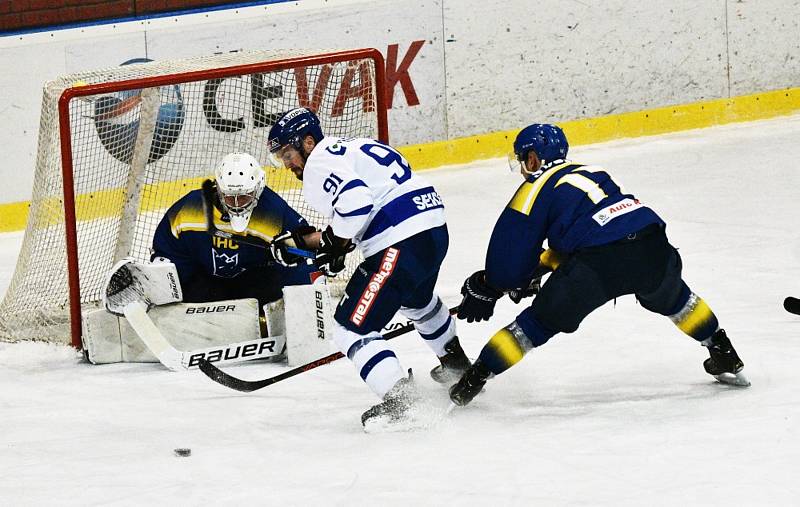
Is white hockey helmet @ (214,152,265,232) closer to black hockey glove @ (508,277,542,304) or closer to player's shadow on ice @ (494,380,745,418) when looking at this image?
black hockey glove @ (508,277,542,304)

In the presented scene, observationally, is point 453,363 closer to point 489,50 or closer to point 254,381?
point 254,381

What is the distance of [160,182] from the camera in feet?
18.7

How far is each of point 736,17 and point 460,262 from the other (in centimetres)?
320

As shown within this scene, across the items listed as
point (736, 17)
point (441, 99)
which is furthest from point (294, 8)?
point (736, 17)

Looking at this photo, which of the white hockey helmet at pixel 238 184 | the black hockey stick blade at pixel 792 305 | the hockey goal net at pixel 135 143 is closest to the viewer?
the white hockey helmet at pixel 238 184

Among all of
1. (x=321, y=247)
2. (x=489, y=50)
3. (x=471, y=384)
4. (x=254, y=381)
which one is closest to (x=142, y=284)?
(x=254, y=381)

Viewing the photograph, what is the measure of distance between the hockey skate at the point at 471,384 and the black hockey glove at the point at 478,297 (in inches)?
9.3

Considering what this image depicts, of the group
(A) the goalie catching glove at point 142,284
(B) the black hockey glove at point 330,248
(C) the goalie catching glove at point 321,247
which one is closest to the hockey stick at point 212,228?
(A) the goalie catching glove at point 142,284

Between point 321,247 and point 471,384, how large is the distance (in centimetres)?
62

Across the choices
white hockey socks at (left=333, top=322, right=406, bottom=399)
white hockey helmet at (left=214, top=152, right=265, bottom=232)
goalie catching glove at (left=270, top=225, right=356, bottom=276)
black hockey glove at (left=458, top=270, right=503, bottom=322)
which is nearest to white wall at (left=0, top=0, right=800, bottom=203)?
white hockey helmet at (left=214, top=152, right=265, bottom=232)

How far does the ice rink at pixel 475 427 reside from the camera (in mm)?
3170

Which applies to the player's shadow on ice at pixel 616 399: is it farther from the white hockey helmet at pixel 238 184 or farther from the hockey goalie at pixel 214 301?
the white hockey helmet at pixel 238 184

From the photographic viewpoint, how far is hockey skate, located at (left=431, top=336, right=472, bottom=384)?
4141mm

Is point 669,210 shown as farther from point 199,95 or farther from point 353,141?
point 353,141
